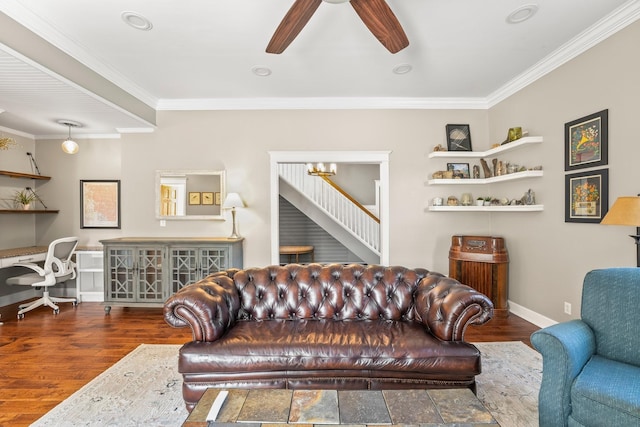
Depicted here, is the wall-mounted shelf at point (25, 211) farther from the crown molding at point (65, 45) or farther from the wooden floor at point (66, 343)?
the crown molding at point (65, 45)

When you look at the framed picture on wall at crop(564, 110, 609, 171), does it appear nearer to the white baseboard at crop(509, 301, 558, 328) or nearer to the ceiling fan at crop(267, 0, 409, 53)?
the white baseboard at crop(509, 301, 558, 328)

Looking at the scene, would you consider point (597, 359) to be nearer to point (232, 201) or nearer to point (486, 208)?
point (486, 208)

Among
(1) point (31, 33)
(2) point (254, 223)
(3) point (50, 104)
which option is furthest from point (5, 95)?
(2) point (254, 223)

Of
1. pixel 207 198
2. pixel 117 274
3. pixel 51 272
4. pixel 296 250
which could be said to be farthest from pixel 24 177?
pixel 296 250

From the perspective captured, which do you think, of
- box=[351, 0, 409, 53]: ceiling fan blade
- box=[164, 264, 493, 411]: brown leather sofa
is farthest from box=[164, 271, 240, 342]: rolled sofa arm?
box=[351, 0, 409, 53]: ceiling fan blade

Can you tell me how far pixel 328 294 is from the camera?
8.65 ft

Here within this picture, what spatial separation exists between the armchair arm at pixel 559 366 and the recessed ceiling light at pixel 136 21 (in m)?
3.72

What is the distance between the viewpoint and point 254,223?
4.75 m

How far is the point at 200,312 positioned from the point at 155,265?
8.43 ft

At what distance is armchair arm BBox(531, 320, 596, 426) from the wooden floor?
5.72ft

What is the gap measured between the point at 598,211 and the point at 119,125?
5850mm

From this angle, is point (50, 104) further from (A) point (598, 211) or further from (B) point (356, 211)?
(A) point (598, 211)

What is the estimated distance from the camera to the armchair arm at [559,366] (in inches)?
64.9

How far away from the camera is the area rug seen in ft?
6.89
